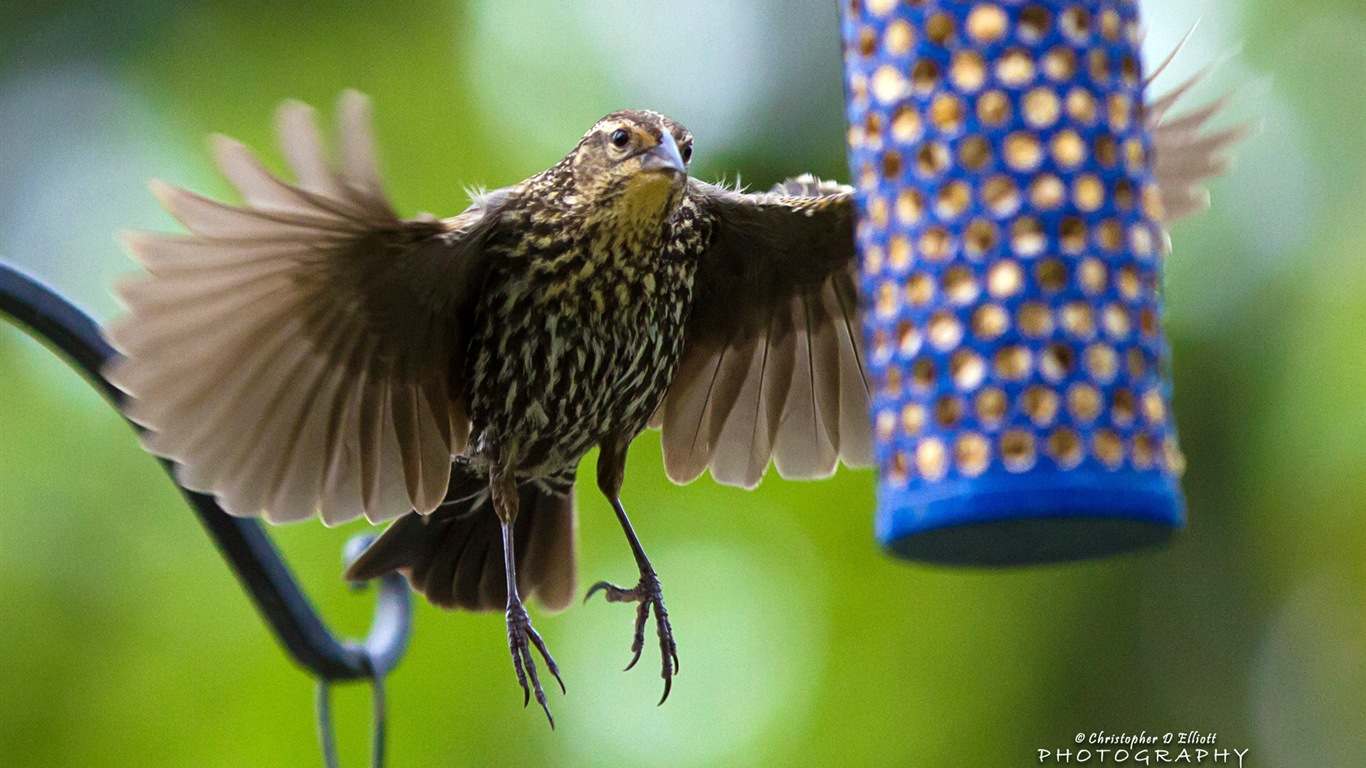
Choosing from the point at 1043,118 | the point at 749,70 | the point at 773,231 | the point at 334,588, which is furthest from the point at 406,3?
the point at 1043,118

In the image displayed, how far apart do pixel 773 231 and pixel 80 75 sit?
690cm

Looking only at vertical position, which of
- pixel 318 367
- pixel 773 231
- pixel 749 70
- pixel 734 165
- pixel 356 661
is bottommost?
pixel 356 661

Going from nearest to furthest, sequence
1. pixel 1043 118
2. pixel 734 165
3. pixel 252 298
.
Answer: pixel 1043 118, pixel 252 298, pixel 734 165

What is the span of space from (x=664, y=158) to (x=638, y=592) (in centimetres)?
93

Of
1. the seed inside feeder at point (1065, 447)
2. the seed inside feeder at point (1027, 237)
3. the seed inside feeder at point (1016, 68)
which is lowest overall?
the seed inside feeder at point (1065, 447)

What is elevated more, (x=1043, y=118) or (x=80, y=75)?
(x=80, y=75)

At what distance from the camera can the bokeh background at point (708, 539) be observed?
7.25 m

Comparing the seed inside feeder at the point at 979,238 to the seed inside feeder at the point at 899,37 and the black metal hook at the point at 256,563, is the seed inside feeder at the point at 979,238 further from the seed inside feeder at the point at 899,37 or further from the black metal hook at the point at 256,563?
the black metal hook at the point at 256,563

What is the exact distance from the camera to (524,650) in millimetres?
3564

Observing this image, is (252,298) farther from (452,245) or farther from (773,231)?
(773,231)

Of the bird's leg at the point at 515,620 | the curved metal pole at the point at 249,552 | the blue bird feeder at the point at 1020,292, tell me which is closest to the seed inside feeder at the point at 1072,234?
the blue bird feeder at the point at 1020,292

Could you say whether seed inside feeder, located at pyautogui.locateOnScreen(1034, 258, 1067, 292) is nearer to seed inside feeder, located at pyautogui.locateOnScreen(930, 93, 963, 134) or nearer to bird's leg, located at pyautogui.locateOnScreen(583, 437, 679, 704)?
seed inside feeder, located at pyautogui.locateOnScreen(930, 93, 963, 134)

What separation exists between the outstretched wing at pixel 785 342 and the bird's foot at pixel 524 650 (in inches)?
28.3

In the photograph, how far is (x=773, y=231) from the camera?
12.9 ft
